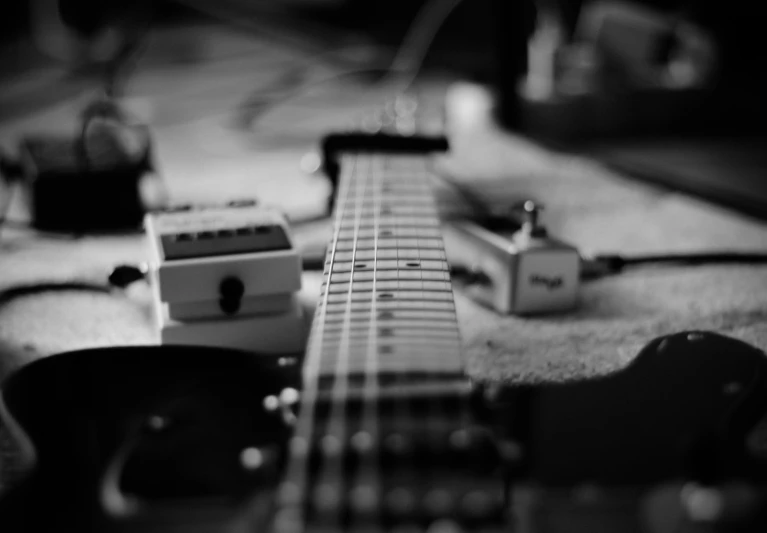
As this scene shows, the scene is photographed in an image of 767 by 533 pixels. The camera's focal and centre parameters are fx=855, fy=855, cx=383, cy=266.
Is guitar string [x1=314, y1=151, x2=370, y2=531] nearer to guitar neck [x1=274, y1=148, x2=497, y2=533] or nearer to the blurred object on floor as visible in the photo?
guitar neck [x1=274, y1=148, x2=497, y2=533]

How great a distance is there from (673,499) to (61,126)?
77.2 inches

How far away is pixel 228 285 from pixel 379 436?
1.35 ft

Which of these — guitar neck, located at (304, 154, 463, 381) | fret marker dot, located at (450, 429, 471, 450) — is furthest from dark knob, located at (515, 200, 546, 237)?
fret marker dot, located at (450, 429, 471, 450)

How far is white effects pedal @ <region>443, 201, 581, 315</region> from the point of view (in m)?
0.96

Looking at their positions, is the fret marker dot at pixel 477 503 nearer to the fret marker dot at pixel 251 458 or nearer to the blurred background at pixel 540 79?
the fret marker dot at pixel 251 458

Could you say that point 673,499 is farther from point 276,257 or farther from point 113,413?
point 276,257

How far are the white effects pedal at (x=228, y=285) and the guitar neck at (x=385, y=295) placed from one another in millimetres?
82

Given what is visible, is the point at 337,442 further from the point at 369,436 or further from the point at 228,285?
the point at 228,285

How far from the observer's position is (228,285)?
85 cm

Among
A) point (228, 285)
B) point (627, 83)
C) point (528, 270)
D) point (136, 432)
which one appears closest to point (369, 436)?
point (136, 432)

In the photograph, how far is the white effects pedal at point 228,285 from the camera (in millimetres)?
842

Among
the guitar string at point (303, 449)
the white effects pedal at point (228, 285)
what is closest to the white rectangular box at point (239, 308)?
the white effects pedal at point (228, 285)

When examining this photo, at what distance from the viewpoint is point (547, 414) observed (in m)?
0.55

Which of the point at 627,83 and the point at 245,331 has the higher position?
the point at 627,83
